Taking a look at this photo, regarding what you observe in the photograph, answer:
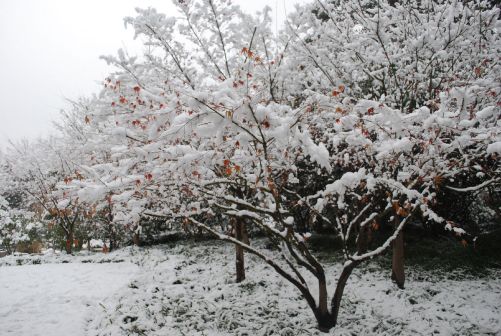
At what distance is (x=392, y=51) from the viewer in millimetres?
6574

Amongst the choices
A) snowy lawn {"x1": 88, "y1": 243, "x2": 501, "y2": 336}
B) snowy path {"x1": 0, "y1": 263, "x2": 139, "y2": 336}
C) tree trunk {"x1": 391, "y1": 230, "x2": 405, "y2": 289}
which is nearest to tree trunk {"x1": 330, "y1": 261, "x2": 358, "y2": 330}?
snowy lawn {"x1": 88, "y1": 243, "x2": 501, "y2": 336}

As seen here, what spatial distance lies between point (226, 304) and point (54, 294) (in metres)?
3.81

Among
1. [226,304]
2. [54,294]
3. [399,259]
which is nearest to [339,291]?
[399,259]

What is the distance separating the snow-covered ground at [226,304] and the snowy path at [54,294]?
0.8 inches

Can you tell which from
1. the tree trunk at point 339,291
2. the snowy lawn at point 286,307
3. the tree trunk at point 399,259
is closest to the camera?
the tree trunk at point 339,291

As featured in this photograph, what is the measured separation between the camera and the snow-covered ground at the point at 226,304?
17.4 feet

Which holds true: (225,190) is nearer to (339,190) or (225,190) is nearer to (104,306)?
(104,306)

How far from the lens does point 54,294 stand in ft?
22.6

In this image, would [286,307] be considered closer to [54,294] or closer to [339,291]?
[339,291]

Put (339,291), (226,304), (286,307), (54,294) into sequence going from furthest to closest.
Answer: (54,294) → (226,304) → (286,307) → (339,291)

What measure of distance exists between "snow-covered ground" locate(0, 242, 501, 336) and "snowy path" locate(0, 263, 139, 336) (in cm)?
2

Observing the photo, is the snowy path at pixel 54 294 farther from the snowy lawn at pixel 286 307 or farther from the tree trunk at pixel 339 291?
the tree trunk at pixel 339 291

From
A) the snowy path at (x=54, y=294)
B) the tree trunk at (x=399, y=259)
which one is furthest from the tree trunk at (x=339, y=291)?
the snowy path at (x=54, y=294)

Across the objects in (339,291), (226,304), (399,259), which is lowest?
(226,304)
